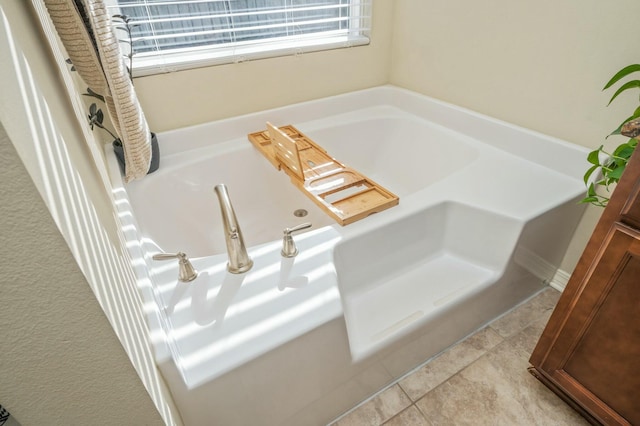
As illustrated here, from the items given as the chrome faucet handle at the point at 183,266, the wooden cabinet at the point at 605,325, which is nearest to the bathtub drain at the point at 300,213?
the chrome faucet handle at the point at 183,266

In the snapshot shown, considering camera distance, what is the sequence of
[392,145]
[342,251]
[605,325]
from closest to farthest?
[605,325]
[342,251]
[392,145]

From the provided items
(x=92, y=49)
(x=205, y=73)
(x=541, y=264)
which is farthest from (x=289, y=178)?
(x=541, y=264)

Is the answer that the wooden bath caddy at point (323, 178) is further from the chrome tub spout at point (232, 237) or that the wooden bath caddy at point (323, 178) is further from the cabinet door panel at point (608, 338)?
the cabinet door panel at point (608, 338)

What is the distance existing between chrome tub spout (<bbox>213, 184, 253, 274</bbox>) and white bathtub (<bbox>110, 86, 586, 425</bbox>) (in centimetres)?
3

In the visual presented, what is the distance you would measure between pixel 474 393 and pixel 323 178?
3.13ft

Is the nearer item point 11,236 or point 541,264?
point 11,236

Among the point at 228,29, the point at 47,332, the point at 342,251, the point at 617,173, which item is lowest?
the point at 342,251

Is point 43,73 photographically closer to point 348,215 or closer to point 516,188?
point 348,215

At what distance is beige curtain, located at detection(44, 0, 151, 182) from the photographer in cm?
77

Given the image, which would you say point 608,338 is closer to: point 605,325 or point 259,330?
point 605,325

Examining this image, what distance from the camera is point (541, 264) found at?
136 cm

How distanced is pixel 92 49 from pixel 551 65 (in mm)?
1511

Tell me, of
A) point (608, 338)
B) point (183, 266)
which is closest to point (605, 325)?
point (608, 338)

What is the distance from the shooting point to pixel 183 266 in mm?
918
